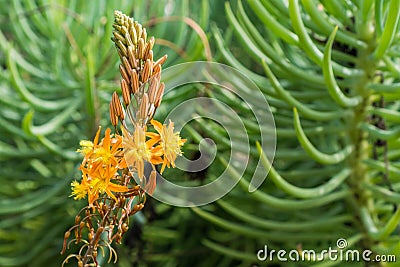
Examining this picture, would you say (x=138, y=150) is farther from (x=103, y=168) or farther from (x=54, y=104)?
(x=54, y=104)

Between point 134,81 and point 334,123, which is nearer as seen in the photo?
point 134,81

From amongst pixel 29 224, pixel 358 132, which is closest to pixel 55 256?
pixel 29 224

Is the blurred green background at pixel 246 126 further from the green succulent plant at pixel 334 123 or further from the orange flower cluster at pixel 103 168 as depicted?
the orange flower cluster at pixel 103 168

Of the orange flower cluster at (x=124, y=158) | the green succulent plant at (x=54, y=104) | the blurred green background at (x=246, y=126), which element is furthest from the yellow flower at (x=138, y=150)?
the green succulent plant at (x=54, y=104)

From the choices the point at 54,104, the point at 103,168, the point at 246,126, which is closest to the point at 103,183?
the point at 103,168


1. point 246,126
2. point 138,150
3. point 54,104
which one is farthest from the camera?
point 54,104

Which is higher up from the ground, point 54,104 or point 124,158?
point 54,104

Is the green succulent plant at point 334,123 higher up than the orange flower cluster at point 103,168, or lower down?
higher up

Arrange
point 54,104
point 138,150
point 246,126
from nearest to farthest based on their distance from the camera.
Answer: point 138,150, point 246,126, point 54,104
